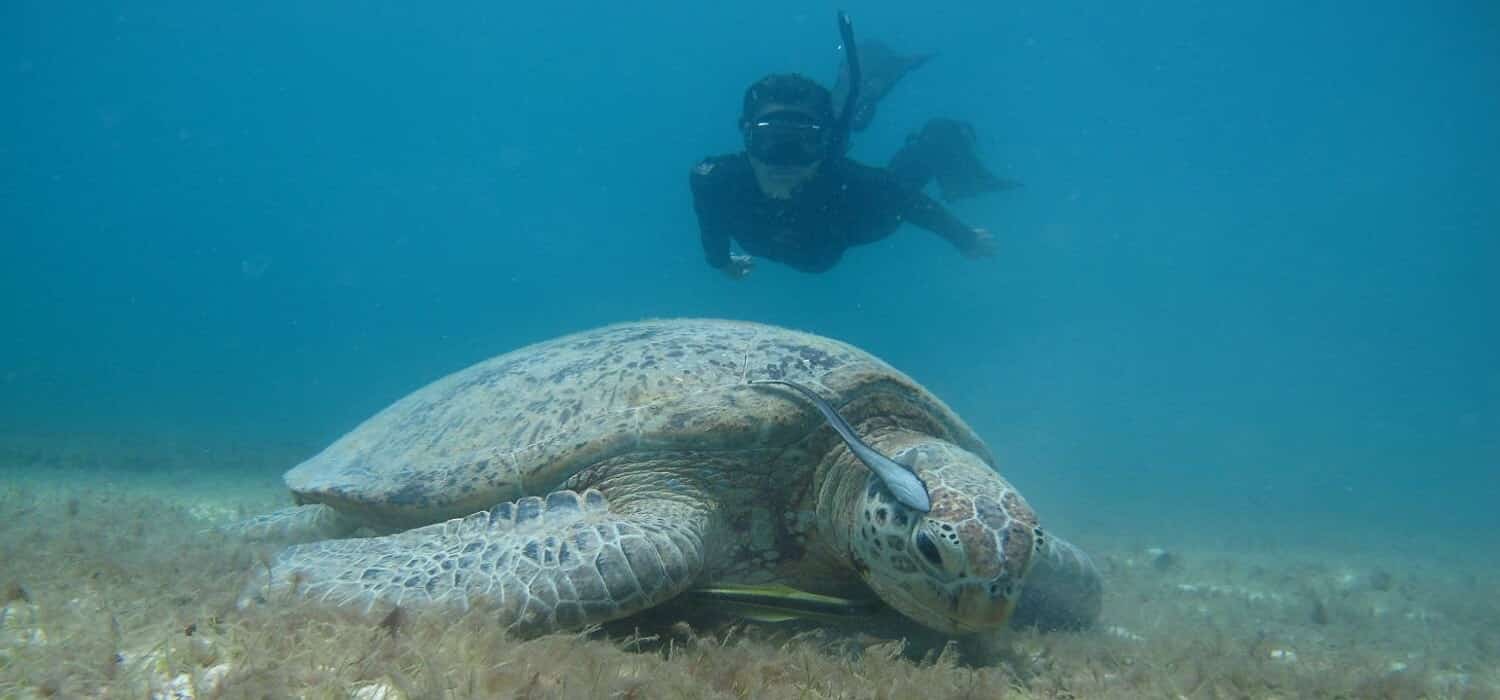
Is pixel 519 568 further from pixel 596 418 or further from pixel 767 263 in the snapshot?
pixel 767 263

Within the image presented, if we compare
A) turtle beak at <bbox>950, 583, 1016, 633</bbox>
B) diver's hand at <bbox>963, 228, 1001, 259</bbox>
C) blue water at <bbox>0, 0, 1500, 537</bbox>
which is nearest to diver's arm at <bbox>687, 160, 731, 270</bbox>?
diver's hand at <bbox>963, 228, 1001, 259</bbox>

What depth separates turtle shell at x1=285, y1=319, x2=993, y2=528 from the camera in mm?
3240

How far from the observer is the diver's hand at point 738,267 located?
9.19m

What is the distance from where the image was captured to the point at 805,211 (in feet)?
31.6

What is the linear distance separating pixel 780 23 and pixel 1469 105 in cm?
7165

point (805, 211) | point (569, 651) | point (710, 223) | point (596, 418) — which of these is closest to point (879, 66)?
point (805, 211)

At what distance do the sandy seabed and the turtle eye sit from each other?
0.99 feet

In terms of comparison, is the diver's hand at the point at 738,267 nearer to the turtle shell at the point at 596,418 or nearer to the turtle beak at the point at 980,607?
the turtle shell at the point at 596,418

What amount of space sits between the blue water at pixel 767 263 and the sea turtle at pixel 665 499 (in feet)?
124

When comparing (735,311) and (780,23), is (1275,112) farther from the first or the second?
(735,311)

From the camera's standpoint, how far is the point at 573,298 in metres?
116

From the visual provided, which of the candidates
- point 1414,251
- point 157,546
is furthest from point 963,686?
point 1414,251

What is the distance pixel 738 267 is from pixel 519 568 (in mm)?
6997

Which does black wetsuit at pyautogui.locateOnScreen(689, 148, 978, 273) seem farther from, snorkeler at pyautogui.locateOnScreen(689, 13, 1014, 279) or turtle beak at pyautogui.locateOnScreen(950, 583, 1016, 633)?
turtle beak at pyautogui.locateOnScreen(950, 583, 1016, 633)
